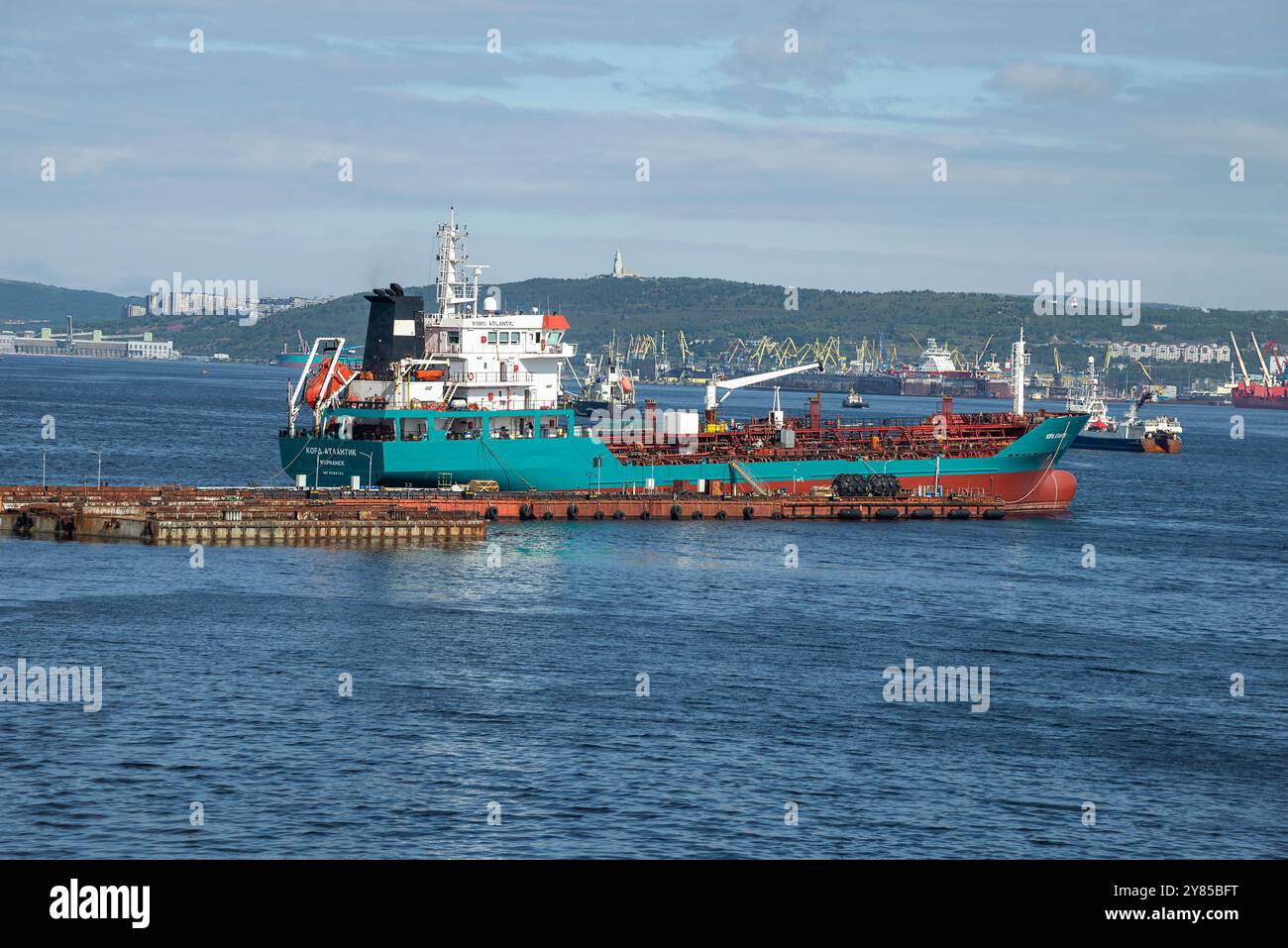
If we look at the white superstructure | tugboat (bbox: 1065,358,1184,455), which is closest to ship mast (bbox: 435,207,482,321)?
the white superstructure

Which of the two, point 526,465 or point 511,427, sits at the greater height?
point 511,427

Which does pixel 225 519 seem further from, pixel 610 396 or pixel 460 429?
pixel 610 396

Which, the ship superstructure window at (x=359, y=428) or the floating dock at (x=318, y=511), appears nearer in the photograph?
the floating dock at (x=318, y=511)

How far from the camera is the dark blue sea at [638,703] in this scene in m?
27.5

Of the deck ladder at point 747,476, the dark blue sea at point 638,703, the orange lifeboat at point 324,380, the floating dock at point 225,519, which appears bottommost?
the dark blue sea at point 638,703

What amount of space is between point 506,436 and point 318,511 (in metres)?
10.9

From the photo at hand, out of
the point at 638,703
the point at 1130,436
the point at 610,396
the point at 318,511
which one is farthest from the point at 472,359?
the point at 1130,436

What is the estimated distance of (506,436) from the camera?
69.8 metres

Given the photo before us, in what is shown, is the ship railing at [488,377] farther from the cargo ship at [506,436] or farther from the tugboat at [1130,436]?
the tugboat at [1130,436]

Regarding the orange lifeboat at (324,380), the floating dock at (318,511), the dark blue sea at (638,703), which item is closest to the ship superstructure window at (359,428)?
the orange lifeboat at (324,380)

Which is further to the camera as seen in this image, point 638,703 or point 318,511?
point 318,511

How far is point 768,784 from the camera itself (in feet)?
98.7

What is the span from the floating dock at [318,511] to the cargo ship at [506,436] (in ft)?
6.32
